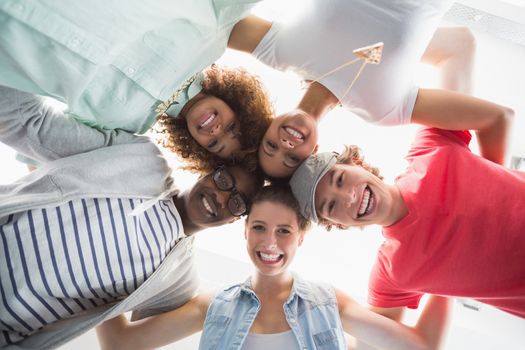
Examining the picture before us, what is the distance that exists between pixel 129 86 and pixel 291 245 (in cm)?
73

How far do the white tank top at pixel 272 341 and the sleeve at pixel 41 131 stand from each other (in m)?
0.81

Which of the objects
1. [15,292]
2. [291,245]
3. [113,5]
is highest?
[113,5]

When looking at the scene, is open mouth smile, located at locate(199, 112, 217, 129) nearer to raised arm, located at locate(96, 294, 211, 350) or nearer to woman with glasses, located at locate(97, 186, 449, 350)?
woman with glasses, located at locate(97, 186, 449, 350)

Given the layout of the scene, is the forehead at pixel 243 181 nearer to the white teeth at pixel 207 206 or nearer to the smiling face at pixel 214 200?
the smiling face at pixel 214 200

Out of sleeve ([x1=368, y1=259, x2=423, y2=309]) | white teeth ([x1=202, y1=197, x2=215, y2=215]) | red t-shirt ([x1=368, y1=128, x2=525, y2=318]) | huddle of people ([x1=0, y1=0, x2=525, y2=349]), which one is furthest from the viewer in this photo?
sleeve ([x1=368, y1=259, x2=423, y2=309])

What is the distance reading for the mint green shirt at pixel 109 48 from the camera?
0.92m

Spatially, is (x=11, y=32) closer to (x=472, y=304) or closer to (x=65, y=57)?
(x=65, y=57)

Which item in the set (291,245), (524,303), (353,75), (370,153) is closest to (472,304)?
(524,303)

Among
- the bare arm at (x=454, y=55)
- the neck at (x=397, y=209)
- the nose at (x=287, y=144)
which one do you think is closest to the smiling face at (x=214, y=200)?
the nose at (x=287, y=144)

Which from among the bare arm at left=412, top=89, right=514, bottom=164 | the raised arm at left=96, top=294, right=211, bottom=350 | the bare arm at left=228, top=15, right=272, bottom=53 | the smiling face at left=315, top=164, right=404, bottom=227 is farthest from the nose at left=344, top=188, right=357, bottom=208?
the raised arm at left=96, top=294, right=211, bottom=350

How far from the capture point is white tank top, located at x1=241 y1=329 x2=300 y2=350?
1.35 meters

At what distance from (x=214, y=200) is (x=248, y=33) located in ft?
1.86

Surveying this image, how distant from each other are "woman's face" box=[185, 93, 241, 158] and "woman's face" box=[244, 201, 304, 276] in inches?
9.5

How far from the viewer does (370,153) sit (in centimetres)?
172
